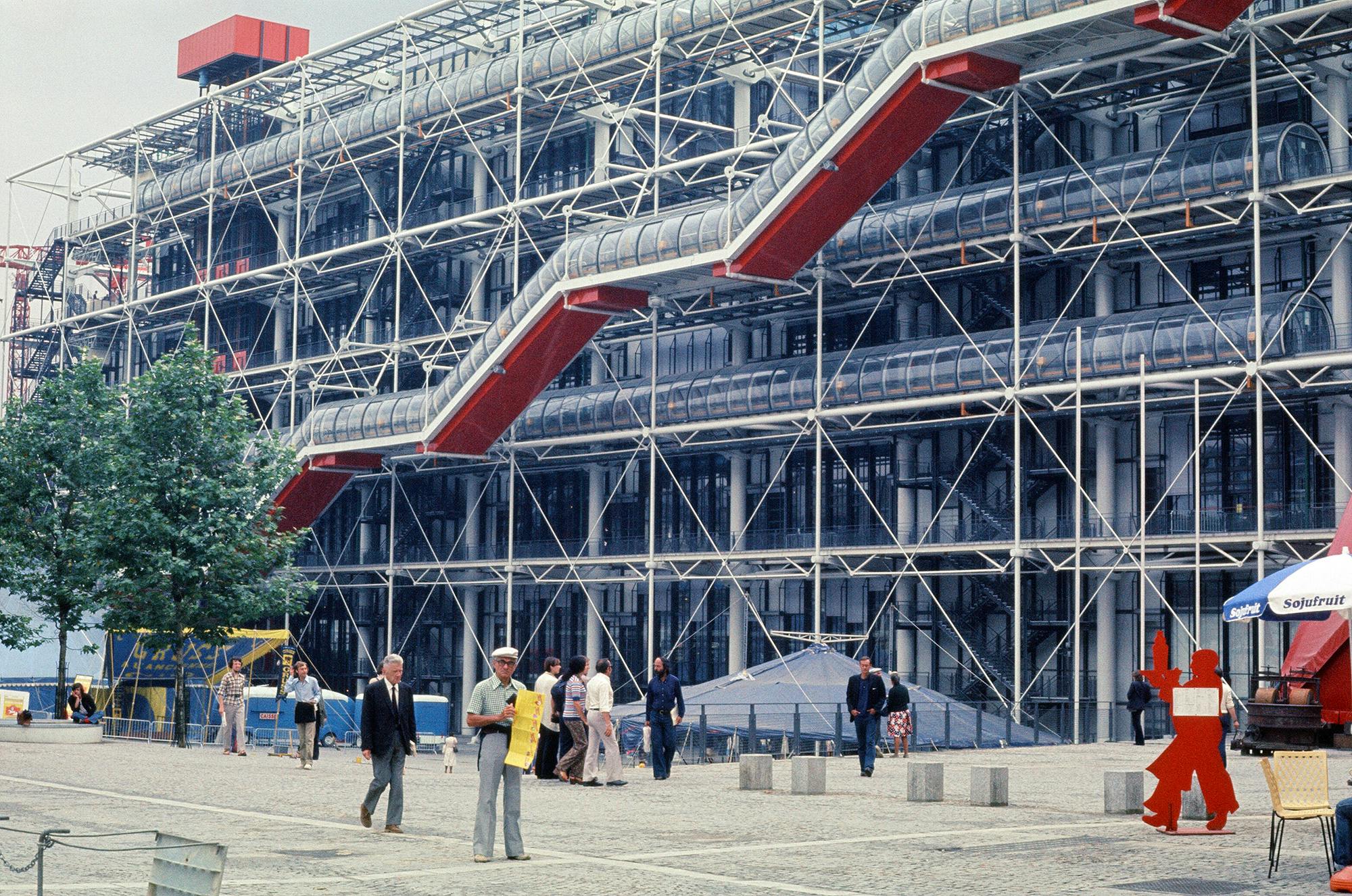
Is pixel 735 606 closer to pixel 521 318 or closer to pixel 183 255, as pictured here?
pixel 521 318

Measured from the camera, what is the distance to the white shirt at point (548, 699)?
20547 millimetres

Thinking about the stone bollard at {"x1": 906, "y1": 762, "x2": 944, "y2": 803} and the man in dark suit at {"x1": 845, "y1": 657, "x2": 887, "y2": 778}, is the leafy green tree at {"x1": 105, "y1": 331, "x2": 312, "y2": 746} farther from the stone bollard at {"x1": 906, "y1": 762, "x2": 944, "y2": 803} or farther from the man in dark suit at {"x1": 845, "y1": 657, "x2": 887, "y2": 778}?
the stone bollard at {"x1": 906, "y1": 762, "x2": 944, "y2": 803}

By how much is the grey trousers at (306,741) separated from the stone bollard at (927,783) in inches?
403

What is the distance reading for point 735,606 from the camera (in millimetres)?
41062

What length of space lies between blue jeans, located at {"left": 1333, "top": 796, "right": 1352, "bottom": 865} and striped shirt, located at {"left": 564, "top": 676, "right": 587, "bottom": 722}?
1103 centimetres

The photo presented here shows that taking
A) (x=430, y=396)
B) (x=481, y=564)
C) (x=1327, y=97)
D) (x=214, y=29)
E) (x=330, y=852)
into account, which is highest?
(x=214, y=29)

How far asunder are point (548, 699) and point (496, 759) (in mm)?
7628

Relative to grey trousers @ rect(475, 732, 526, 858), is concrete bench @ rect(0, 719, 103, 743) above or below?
below

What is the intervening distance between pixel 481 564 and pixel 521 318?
27.6ft

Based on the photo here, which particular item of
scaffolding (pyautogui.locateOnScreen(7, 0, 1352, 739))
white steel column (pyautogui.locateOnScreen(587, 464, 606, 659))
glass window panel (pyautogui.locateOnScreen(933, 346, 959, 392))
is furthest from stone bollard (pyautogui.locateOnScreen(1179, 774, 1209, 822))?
white steel column (pyautogui.locateOnScreen(587, 464, 606, 659))

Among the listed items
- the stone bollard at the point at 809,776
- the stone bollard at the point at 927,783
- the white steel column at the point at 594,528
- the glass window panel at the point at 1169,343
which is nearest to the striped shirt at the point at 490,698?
the stone bollard at the point at 927,783

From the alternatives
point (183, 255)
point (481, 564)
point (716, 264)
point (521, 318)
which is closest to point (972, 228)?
point (716, 264)

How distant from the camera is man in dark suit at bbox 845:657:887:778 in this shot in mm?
21891

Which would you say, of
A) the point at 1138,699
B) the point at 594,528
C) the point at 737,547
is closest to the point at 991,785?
the point at 1138,699
